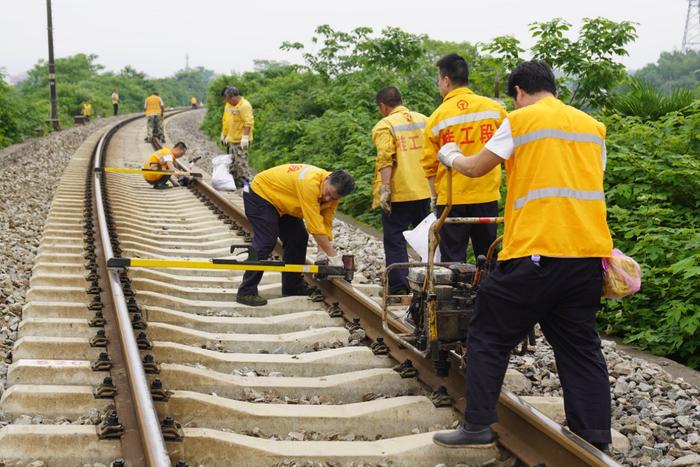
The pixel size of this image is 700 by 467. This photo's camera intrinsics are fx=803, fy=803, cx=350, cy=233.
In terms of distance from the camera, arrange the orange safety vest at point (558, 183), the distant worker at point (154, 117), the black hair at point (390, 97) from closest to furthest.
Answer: the orange safety vest at point (558, 183) < the black hair at point (390, 97) < the distant worker at point (154, 117)

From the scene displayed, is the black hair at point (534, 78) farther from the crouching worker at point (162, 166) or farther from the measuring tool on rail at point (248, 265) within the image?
the crouching worker at point (162, 166)

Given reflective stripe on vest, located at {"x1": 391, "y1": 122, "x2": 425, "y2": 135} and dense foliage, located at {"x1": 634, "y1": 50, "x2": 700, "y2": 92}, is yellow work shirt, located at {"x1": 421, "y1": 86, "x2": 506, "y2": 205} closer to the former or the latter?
reflective stripe on vest, located at {"x1": 391, "y1": 122, "x2": 425, "y2": 135}

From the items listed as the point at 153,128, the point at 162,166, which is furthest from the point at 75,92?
the point at 162,166

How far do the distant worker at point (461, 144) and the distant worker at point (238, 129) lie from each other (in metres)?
7.77

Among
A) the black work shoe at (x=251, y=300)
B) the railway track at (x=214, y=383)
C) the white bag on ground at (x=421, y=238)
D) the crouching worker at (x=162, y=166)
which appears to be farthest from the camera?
the crouching worker at (x=162, y=166)

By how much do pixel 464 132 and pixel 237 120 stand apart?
8.35m

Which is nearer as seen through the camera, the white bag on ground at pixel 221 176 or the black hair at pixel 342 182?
the black hair at pixel 342 182

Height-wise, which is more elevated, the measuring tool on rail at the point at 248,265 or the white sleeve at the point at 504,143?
the white sleeve at the point at 504,143

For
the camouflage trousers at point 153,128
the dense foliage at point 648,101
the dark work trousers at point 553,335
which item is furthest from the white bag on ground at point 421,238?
the camouflage trousers at point 153,128

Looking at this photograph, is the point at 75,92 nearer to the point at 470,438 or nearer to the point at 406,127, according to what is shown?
the point at 406,127

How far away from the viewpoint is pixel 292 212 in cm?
662

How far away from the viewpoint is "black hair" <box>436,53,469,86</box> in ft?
17.9

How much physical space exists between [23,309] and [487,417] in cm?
371

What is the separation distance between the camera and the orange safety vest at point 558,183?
3.55 metres
